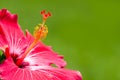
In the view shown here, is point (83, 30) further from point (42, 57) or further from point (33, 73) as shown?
point (33, 73)

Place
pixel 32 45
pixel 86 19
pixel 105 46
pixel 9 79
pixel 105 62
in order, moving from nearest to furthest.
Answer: pixel 9 79 → pixel 32 45 → pixel 105 62 → pixel 105 46 → pixel 86 19

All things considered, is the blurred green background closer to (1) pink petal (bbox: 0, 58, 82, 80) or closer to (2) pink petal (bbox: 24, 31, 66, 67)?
(2) pink petal (bbox: 24, 31, 66, 67)

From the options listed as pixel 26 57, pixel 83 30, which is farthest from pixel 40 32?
pixel 83 30

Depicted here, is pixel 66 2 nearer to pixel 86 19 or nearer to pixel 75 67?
pixel 86 19

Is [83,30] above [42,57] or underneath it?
above

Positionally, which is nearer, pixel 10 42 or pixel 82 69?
pixel 10 42

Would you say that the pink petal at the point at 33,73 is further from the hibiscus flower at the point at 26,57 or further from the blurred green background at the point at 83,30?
the blurred green background at the point at 83,30

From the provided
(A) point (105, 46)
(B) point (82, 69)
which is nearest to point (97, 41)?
(A) point (105, 46)
